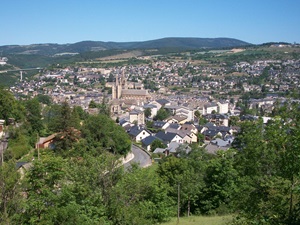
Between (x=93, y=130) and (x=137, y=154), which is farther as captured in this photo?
(x=137, y=154)

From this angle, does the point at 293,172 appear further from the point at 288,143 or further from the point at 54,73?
the point at 54,73

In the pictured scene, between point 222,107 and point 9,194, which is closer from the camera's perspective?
point 9,194

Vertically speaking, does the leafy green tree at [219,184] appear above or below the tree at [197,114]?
above

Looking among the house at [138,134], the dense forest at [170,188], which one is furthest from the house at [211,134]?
the dense forest at [170,188]

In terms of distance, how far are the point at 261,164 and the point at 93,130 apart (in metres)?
16.9

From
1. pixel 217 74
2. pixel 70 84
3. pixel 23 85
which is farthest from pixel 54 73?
pixel 217 74

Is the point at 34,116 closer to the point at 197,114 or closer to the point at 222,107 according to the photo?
the point at 197,114

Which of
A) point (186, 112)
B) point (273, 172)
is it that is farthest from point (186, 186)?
point (186, 112)

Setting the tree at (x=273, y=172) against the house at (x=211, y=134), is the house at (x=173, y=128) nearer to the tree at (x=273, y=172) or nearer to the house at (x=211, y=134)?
the house at (x=211, y=134)

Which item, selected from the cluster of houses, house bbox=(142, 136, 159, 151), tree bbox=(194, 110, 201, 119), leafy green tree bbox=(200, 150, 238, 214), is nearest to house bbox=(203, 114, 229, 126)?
the cluster of houses

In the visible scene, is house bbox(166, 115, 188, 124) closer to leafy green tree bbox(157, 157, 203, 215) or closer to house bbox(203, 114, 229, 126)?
house bbox(203, 114, 229, 126)

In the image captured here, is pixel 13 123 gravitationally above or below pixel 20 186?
below

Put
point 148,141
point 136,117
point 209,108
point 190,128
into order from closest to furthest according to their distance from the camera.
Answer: point 148,141 → point 190,128 → point 136,117 → point 209,108

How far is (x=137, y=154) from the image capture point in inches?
1092
